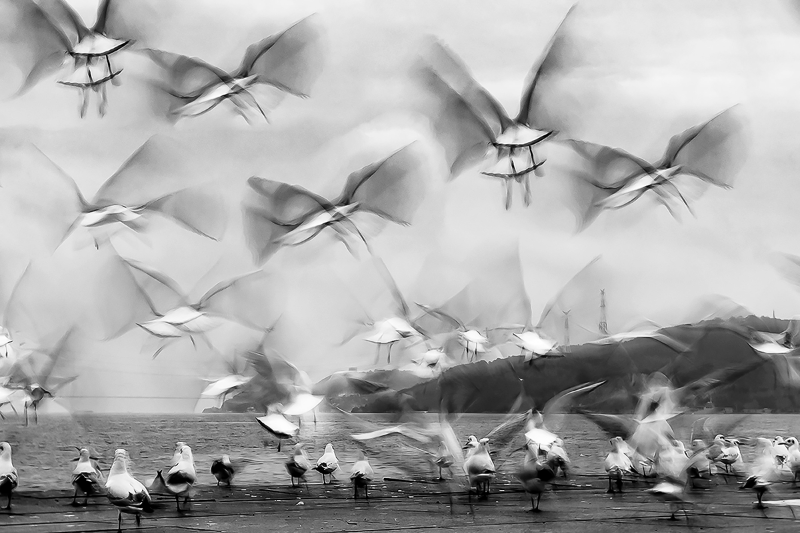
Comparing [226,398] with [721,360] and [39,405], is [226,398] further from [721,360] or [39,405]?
Result: [721,360]

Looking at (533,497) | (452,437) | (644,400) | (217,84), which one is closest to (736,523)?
(644,400)

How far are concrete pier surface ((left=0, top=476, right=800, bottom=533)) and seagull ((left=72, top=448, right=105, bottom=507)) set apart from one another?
23 centimetres

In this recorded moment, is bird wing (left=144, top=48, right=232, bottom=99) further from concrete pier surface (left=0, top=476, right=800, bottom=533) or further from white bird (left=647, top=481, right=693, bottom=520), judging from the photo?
white bird (left=647, top=481, right=693, bottom=520)

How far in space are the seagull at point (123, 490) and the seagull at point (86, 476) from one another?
5.60 ft

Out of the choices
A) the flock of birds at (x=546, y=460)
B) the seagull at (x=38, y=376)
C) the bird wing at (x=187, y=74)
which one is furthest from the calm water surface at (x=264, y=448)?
the bird wing at (x=187, y=74)

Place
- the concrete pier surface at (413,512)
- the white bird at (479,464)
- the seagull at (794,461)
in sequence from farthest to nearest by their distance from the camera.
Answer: the seagull at (794,461)
the white bird at (479,464)
the concrete pier surface at (413,512)

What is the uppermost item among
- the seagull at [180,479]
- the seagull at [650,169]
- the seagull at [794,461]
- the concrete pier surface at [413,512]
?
the seagull at [650,169]

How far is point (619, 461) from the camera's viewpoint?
16047mm

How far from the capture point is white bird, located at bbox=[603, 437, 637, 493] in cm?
1564

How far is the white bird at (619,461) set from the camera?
15641 millimetres

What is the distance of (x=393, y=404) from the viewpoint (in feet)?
50.0

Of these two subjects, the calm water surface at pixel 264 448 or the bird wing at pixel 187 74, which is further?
the calm water surface at pixel 264 448

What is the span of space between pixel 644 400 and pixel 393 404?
4382 millimetres

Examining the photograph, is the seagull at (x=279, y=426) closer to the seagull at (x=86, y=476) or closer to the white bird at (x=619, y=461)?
the seagull at (x=86, y=476)
